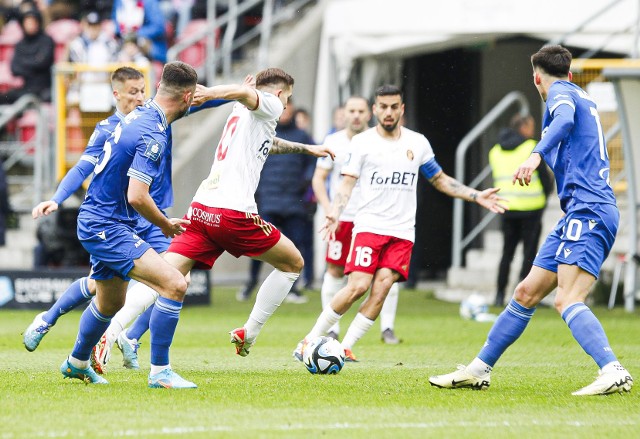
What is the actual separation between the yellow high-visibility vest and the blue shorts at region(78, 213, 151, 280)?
8601 millimetres

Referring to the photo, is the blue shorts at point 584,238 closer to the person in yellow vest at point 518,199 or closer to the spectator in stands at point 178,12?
the person in yellow vest at point 518,199

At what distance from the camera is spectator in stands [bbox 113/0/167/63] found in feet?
64.0

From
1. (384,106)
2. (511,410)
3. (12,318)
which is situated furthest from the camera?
(12,318)

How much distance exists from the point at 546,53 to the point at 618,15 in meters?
9.53

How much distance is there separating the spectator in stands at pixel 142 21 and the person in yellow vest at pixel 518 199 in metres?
5.93

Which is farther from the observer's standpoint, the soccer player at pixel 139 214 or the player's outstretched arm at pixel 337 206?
the player's outstretched arm at pixel 337 206

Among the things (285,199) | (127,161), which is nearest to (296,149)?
(127,161)

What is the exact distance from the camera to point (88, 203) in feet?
27.5

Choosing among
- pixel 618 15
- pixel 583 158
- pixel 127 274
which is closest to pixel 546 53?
pixel 583 158

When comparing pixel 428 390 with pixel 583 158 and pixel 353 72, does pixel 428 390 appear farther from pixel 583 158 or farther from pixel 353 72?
pixel 353 72

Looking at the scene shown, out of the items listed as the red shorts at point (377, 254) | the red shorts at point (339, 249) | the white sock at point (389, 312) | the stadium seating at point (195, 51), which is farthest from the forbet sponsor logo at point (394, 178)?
the stadium seating at point (195, 51)

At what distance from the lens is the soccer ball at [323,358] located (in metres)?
9.23

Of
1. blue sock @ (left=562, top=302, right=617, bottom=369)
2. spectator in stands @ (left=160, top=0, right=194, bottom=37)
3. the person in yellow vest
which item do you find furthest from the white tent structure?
blue sock @ (left=562, top=302, right=617, bottom=369)

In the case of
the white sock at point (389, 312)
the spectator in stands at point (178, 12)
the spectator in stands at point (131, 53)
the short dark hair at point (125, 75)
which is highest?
the spectator in stands at point (178, 12)
